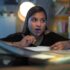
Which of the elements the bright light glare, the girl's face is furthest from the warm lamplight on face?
the girl's face

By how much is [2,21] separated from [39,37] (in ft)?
3.74

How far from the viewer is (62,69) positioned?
0.91 ft

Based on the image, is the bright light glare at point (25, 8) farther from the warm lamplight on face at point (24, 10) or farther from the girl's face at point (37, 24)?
the girl's face at point (37, 24)

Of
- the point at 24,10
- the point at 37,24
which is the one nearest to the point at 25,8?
the point at 24,10

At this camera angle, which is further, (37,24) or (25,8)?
(25,8)

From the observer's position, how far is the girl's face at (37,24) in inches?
45.8

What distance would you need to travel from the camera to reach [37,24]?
1.18 meters

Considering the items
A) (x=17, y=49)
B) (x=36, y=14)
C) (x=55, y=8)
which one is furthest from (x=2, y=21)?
(x=17, y=49)

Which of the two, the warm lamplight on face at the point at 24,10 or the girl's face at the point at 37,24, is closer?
the girl's face at the point at 37,24

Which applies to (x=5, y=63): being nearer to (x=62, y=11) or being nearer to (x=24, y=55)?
(x=24, y=55)

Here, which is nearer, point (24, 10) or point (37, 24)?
point (37, 24)

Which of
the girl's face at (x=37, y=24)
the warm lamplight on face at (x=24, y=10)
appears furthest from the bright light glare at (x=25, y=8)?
the girl's face at (x=37, y=24)

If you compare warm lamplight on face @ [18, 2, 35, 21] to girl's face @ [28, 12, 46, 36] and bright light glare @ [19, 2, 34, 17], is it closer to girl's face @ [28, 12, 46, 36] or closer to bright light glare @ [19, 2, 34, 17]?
bright light glare @ [19, 2, 34, 17]

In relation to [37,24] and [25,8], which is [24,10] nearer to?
[25,8]
